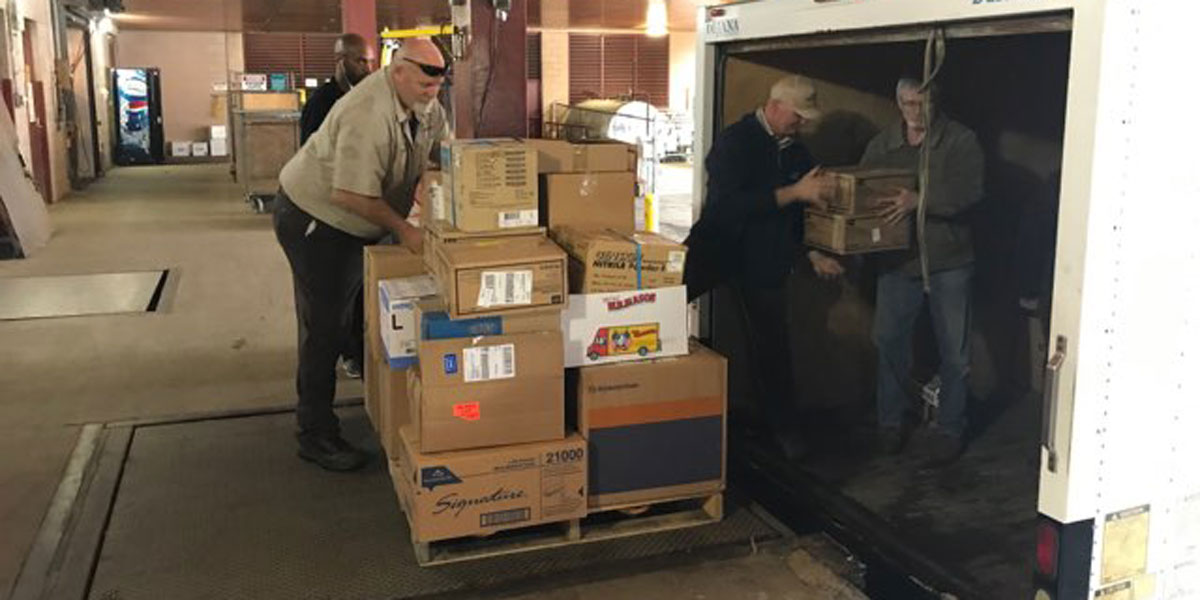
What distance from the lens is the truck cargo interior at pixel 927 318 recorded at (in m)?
3.69

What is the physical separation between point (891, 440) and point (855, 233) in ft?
3.22

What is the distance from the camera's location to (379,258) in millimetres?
3707

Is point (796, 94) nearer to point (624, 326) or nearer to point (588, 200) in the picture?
point (588, 200)

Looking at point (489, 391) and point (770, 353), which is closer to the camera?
point (489, 391)

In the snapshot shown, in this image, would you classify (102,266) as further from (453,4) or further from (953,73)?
(953,73)

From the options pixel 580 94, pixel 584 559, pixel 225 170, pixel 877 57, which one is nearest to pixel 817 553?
pixel 584 559

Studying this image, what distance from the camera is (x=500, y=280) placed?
298cm

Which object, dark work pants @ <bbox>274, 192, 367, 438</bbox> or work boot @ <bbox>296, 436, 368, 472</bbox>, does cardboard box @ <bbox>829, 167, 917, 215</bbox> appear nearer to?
dark work pants @ <bbox>274, 192, 367, 438</bbox>

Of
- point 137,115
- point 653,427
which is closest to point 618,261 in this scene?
point 653,427

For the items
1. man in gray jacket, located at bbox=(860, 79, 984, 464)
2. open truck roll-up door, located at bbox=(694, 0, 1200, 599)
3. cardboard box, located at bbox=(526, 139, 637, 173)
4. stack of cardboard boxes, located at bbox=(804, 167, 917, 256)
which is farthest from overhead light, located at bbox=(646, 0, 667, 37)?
open truck roll-up door, located at bbox=(694, 0, 1200, 599)

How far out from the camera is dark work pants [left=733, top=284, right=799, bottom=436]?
156 inches

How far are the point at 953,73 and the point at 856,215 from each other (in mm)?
Answer: 1198

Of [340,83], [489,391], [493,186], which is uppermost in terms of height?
[340,83]

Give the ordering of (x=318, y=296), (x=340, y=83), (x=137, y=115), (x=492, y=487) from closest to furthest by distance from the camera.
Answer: (x=492, y=487)
(x=318, y=296)
(x=340, y=83)
(x=137, y=115)
